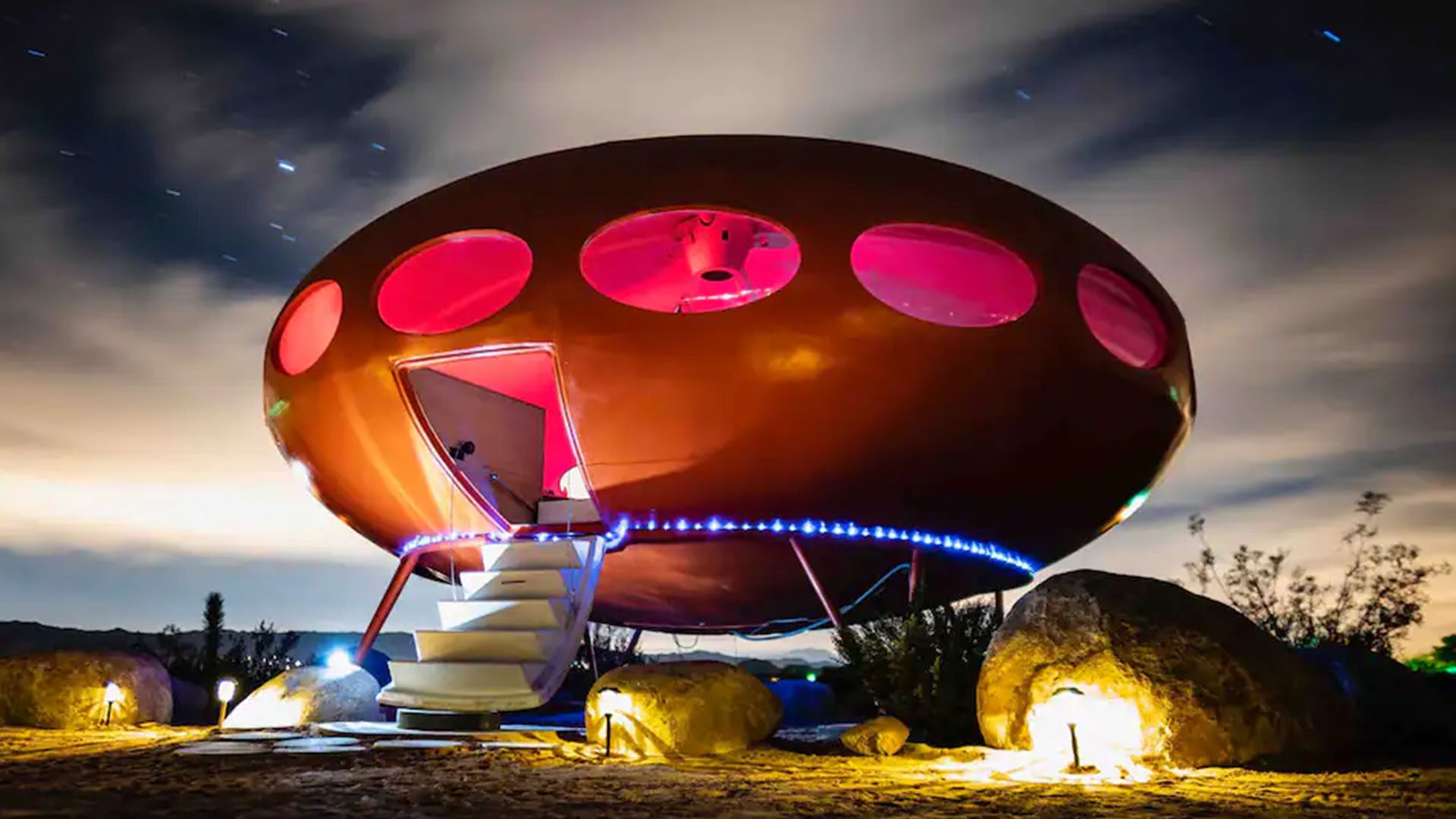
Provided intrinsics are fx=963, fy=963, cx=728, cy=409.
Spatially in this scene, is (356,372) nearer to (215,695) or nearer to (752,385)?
(752,385)

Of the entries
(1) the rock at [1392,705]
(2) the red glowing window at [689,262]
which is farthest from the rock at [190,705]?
(1) the rock at [1392,705]

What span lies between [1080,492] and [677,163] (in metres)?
5.16

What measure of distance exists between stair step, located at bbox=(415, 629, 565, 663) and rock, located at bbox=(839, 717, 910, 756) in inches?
98.8

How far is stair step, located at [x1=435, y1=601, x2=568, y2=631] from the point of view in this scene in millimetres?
8008

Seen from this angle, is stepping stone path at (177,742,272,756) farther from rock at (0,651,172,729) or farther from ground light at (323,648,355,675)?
rock at (0,651,172,729)

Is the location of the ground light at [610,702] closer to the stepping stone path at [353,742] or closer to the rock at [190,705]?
the stepping stone path at [353,742]

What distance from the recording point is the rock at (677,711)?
6.69m

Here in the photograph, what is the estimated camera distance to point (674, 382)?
8.04 metres

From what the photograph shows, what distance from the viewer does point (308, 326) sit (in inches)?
420

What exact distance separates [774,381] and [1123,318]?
5.20m

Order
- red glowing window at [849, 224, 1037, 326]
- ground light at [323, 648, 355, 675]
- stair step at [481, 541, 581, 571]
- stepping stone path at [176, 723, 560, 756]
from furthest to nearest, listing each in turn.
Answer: red glowing window at [849, 224, 1037, 326], ground light at [323, 648, 355, 675], stair step at [481, 541, 581, 571], stepping stone path at [176, 723, 560, 756]

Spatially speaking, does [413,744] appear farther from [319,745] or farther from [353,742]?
[319,745]

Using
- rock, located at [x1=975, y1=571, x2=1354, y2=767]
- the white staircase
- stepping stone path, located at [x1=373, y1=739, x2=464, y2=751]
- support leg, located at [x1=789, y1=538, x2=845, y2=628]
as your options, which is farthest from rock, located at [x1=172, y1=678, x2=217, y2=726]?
Result: rock, located at [x1=975, y1=571, x2=1354, y2=767]

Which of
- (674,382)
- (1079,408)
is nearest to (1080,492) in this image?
(1079,408)
